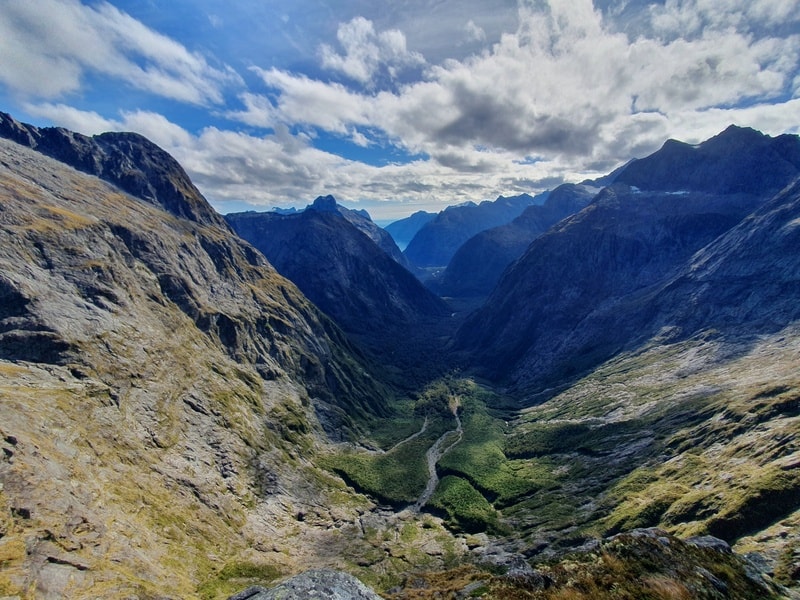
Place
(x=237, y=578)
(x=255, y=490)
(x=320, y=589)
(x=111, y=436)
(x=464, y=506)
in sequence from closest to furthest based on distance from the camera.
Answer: (x=320, y=589)
(x=237, y=578)
(x=111, y=436)
(x=255, y=490)
(x=464, y=506)

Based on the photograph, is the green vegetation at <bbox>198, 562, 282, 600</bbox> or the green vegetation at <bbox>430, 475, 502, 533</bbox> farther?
the green vegetation at <bbox>430, 475, 502, 533</bbox>

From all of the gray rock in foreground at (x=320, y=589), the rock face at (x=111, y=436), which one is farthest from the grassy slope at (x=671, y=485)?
the gray rock in foreground at (x=320, y=589)

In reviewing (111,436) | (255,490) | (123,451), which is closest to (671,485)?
(255,490)

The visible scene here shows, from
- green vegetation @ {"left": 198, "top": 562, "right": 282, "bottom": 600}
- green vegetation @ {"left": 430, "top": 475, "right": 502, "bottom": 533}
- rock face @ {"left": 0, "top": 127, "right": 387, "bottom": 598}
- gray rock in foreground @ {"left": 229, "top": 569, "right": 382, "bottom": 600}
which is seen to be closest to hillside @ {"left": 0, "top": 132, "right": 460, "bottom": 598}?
rock face @ {"left": 0, "top": 127, "right": 387, "bottom": 598}

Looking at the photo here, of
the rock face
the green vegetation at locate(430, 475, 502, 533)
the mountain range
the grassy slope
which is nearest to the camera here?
the mountain range

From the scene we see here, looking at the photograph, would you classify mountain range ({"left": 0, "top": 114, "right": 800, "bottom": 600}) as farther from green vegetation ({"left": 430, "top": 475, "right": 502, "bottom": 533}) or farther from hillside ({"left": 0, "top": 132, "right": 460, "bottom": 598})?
green vegetation ({"left": 430, "top": 475, "right": 502, "bottom": 533})

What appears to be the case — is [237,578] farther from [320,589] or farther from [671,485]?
[671,485]

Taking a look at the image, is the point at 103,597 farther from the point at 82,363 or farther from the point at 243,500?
the point at 82,363

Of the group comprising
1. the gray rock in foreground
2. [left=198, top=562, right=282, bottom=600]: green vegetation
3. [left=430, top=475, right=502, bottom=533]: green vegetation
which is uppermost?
the gray rock in foreground

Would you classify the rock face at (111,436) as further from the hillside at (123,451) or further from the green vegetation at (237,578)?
the green vegetation at (237,578)
